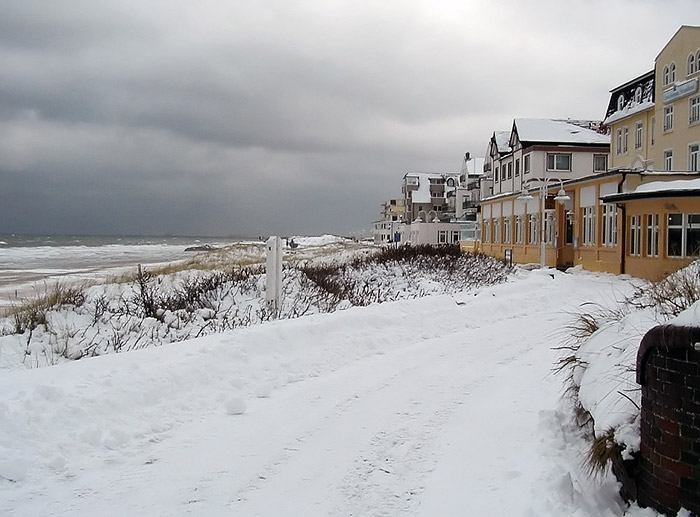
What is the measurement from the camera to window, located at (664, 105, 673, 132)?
34.3 metres

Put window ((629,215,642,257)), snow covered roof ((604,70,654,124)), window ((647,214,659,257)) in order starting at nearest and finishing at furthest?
1. window ((647,214,659,257))
2. window ((629,215,642,257))
3. snow covered roof ((604,70,654,124))

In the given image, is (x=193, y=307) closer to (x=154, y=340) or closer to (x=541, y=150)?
(x=154, y=340)

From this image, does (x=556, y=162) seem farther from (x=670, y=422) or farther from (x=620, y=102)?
(x=670, y=422)

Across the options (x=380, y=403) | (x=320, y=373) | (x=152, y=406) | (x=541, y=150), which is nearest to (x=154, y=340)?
(x=320, y=373)

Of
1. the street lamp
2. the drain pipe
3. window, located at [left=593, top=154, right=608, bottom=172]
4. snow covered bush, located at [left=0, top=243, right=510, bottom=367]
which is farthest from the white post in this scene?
window, located at [left=593, top=154, right=608, bottom=172]

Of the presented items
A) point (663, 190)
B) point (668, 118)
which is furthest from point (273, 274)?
point (668, 118)

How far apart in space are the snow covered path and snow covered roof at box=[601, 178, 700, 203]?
15.4m

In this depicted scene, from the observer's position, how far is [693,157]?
32.6 meters

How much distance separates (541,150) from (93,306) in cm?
4053

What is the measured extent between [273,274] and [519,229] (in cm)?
2923

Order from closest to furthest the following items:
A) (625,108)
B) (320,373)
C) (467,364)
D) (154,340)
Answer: (320,373) → (467,364) → (154,340) → (625,108)

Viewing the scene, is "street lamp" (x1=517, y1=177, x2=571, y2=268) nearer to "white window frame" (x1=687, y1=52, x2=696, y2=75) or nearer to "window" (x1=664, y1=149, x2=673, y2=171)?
"window" (x1=664, y1=149, x2=673, y2=171)

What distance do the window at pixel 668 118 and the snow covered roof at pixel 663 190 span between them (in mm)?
11866

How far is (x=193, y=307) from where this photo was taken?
14.4m
